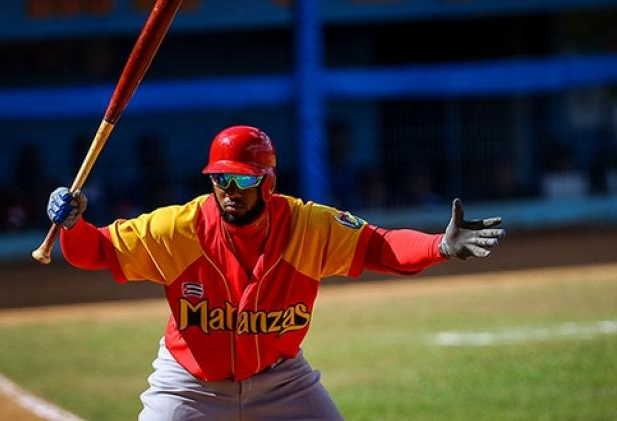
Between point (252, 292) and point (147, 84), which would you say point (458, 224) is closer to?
point (252, 292)

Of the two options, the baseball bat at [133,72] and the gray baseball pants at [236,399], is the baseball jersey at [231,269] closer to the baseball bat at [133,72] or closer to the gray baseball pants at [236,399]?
the gray baseball pants at [236,399]

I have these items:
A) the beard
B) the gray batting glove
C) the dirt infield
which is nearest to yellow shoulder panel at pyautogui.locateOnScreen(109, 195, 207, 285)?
the beard

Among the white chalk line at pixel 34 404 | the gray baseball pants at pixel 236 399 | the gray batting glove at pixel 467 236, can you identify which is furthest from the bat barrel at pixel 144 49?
the white chalk line at pixel 34 404

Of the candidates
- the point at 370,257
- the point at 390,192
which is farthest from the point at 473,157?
the point at 370,257

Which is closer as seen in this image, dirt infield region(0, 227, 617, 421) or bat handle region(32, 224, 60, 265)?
bat handle region(32, 224, 60, 265)

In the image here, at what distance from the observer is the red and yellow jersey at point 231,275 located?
5.41 m

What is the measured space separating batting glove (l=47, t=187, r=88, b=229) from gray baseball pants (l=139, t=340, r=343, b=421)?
2.30 ft

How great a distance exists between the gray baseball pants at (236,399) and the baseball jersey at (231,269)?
0.05m

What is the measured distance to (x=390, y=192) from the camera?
1852 centimetres

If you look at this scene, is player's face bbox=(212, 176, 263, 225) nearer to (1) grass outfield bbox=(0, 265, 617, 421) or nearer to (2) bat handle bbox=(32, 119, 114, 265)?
(2) bat handle bbox=(32, 119, 114, 265)

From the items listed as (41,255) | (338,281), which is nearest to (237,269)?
(41,255)

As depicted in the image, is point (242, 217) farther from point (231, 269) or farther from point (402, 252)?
point (402, 252)

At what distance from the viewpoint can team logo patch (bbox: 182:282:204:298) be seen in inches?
213

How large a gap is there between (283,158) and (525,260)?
4711 millimetres
